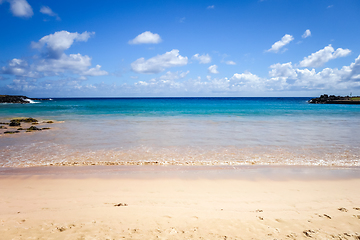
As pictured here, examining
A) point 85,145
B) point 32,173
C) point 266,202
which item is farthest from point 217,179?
point 85,145

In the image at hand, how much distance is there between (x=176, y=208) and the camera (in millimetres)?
4980

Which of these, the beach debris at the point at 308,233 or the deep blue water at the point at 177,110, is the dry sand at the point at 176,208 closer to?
the beach debris at the point at 308,233

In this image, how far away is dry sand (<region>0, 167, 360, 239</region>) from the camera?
4035 mm

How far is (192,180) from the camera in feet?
22.6

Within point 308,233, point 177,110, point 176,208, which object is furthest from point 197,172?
point 177,110

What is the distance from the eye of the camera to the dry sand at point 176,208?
13.2 ft

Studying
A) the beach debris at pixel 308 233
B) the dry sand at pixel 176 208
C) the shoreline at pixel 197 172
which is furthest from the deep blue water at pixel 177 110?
the beach debris at pixel 308 233

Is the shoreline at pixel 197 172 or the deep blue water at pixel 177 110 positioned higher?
the deep blue water at pixel 177 110

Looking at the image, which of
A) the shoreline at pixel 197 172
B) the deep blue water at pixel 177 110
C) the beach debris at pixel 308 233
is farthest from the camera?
the deep blue water at pixel 177 110

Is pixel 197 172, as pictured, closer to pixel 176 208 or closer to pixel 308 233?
pixel 176 208

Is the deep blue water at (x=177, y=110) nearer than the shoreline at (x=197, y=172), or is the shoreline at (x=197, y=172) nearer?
the shoreline at (x=197, y=172)

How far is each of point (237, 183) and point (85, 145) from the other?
31.4ft

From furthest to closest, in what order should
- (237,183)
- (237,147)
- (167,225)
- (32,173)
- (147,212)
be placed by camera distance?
(237,147) < (32,173) < (237,183) < (147,212) < (167,225)

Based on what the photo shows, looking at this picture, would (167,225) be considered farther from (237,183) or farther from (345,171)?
(345,171)
